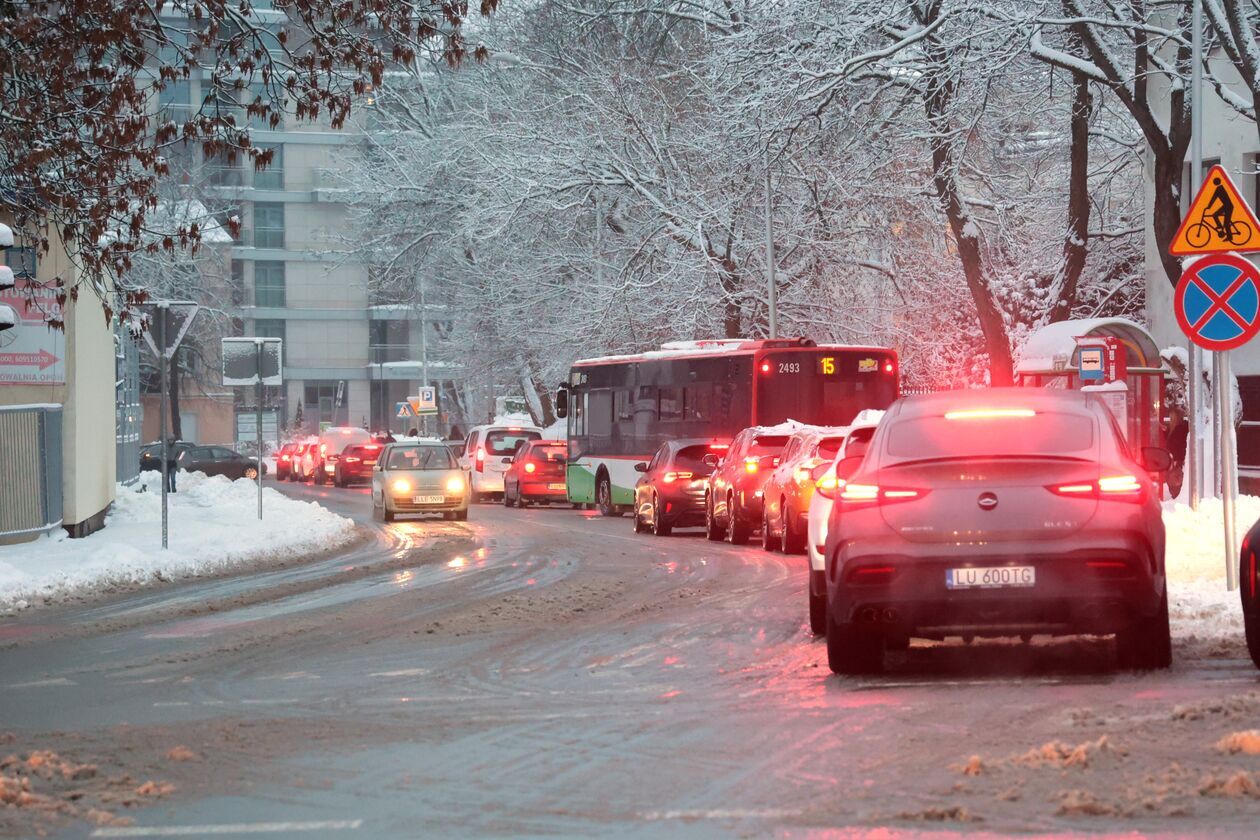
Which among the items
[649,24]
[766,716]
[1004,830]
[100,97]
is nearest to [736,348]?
[649,24]

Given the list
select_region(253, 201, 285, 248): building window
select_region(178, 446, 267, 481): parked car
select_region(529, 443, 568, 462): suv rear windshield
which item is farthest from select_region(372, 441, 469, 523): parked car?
select_region(253, 201, 285, 248): building window

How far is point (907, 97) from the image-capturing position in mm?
32281

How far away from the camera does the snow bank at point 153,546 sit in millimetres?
20609

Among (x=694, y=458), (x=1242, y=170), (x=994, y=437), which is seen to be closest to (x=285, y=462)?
(x=1242, y=170)

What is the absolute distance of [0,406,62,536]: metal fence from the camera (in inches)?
939

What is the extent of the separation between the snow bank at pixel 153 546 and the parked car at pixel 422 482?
5.34 ft

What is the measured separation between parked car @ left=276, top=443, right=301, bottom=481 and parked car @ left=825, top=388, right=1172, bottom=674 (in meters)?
67.3

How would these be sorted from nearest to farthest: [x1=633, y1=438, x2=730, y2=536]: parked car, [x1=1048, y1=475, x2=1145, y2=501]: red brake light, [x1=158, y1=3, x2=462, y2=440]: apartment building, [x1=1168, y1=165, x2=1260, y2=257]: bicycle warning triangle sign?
1. [x1=1048, y1=475, x2=1145, y2=501]: red brake light
2. [x1=1168, y1=165, x2=1260, y2=257]: bicycle warning triangle sign
3. [x1=633, y1=438, x2=730, y2=536]: parked car
4. [x1=158, y1=3, x2=462, y2=440]: apartment building

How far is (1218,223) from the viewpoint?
15734 millimetres

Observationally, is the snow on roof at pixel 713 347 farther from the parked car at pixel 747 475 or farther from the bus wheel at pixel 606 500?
the parked car at pixel 747 475

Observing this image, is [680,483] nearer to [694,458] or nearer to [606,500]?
[694,458]

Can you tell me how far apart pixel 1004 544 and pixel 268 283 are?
337ft

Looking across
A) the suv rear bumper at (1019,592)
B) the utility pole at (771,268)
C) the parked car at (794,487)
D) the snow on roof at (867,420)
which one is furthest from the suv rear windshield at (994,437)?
the utility pole at (771,268)

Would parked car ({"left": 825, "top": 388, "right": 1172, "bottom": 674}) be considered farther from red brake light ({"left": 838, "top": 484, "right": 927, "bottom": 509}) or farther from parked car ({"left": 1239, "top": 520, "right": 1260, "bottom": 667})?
parked car ({"left": 1239, "top": 520, "right": 1260, "bottom": 667})
